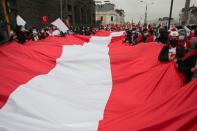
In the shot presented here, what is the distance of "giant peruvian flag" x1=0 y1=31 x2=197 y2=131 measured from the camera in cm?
277

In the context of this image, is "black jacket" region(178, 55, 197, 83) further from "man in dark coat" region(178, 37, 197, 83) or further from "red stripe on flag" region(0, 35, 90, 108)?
"red stripe on flag" region(0, 35, 90, 108)

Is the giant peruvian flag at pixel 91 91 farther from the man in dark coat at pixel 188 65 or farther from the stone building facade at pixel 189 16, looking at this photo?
the stone building facade at pixel 189 16

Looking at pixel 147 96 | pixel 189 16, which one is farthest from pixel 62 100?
pixel 189 16

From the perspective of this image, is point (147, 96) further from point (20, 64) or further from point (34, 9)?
point (34, 9)

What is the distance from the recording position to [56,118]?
3.04 metres

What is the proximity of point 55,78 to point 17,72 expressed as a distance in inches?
27.4

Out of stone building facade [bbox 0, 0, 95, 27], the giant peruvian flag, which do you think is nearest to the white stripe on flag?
the giant peruvian flag

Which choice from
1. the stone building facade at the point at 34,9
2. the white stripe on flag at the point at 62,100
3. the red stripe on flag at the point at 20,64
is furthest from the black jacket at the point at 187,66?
the stone building facade at the point at 34,9

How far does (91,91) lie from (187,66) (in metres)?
1.64

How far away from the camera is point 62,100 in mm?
3543

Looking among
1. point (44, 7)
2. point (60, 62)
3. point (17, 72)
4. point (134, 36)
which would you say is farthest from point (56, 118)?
point (44, 7)

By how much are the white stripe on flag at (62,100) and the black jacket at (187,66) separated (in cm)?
124

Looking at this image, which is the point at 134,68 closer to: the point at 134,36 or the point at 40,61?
the point at 40,61

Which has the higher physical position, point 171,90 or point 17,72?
point 17,72
